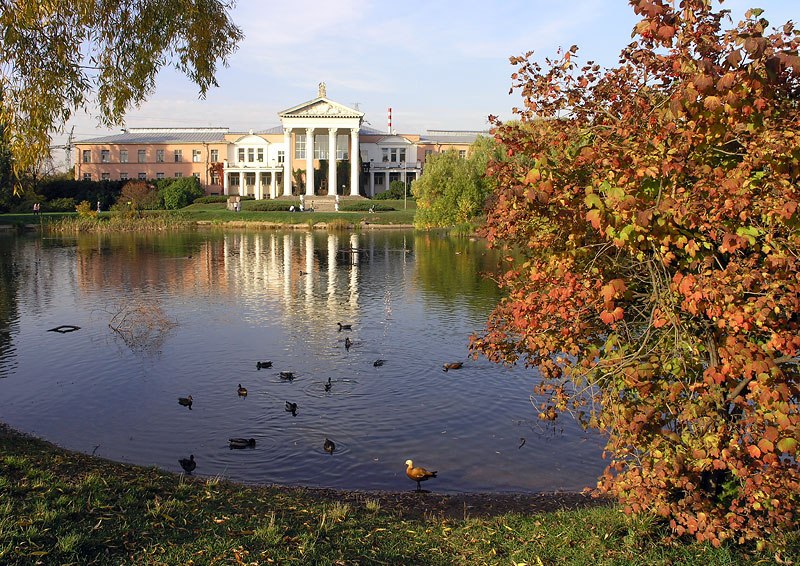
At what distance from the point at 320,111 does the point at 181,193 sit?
19.1m

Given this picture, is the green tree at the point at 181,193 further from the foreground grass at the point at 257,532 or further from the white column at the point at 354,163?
the foreground grass at the point at 257,532

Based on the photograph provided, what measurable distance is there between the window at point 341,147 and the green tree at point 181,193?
17315 mm

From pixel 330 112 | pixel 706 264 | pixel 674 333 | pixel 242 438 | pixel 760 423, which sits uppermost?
pixel 330 112

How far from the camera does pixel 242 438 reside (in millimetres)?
11641

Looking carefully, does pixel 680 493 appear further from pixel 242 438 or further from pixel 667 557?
pixel 242 438

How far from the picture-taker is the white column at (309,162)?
84.5 metres

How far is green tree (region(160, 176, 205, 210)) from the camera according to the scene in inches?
3088

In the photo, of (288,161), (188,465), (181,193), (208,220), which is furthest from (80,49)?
(288,161)

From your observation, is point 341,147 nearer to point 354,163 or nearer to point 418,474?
point 354,163

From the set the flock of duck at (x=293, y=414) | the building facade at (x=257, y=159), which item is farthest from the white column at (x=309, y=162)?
the flock of duck at (x=293, y=414)

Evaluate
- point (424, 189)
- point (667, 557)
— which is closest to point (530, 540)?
point (667, 557)

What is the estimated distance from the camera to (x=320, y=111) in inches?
3391

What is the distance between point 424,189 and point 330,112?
40786 millimetres

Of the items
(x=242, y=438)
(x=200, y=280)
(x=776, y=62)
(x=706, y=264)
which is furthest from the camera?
(x=200, y=280)
